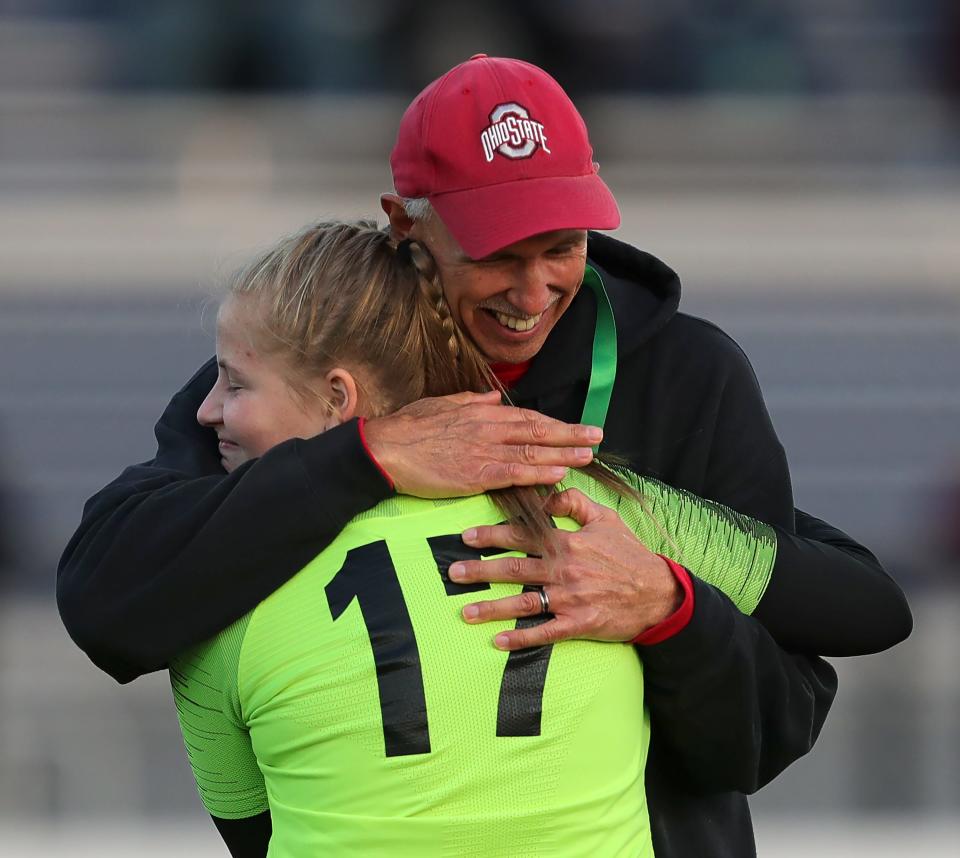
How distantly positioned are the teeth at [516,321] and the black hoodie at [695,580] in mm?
61

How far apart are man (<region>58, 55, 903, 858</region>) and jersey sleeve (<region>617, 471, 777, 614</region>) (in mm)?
37

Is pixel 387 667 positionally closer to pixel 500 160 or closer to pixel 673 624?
pixel 673 624

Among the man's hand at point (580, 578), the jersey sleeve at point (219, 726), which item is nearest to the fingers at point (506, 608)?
the man's hand at point (580, 578)

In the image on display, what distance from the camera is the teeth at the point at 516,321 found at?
6.68ft

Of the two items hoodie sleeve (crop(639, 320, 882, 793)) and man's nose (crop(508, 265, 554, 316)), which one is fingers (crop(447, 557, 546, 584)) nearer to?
hoodie sleeve (crop(639, 320, 882, 793))

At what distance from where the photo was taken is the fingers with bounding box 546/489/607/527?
1693 mm

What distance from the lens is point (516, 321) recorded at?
2039 millimetres

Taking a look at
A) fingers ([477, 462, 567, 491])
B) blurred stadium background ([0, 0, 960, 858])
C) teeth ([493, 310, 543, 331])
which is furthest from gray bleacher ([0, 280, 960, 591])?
fingers ([477, 462, 567, 491])

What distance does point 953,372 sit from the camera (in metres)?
8.68

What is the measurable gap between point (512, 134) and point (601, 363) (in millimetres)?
298

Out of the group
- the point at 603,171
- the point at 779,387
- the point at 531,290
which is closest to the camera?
the point at 531,290

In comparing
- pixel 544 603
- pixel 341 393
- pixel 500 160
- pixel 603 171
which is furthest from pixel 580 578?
pixel 603 171

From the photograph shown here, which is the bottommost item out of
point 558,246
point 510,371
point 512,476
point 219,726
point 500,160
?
point 219,726

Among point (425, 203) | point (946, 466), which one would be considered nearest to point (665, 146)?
point (946, 466)
